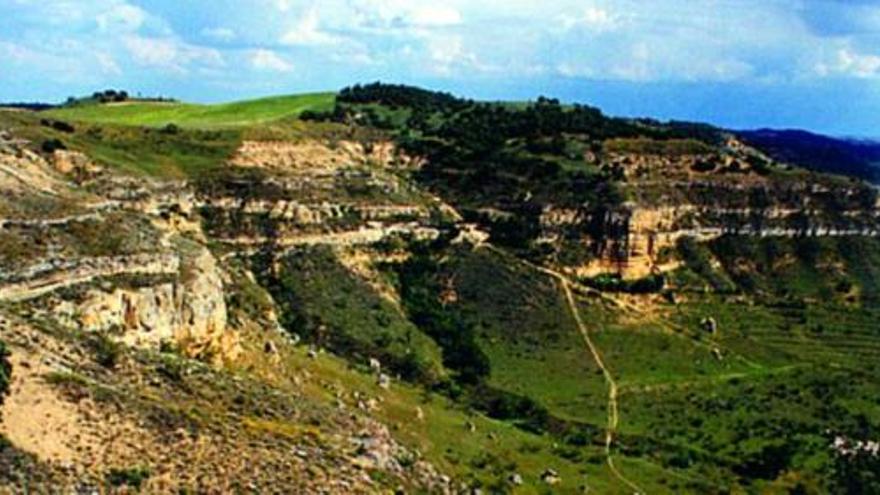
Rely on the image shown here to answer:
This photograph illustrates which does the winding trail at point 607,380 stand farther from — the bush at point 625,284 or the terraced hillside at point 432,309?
the bush at point 625,284

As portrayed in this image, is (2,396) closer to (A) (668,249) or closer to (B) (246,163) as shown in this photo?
(B) (246,163)

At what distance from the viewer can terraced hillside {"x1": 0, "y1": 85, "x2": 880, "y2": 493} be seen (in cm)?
5212

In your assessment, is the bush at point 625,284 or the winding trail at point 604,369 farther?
the bush at point 625,284

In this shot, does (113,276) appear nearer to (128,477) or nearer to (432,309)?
(128,477)

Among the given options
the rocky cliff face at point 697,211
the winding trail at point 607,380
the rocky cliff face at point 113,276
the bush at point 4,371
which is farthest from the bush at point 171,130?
the bush at point 4,371

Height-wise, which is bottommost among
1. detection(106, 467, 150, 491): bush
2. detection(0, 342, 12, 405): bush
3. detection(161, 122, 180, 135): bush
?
detection(106, 467, 150, 491): bush

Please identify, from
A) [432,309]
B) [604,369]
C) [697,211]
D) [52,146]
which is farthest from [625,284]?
[52,146]

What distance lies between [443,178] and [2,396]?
399ft

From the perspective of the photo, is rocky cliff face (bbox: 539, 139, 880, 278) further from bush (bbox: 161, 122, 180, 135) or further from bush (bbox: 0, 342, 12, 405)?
bush (bbox: 0, 342, 12, 405)

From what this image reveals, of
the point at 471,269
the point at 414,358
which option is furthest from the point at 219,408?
the point at 471,269

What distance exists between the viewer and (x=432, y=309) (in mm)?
138875

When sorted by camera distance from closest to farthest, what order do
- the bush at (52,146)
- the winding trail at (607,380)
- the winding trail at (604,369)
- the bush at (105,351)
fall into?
the bush at (105,351) < the winding trail at (607,380) < the winding trail at (604,369) < the bush at (52,146)

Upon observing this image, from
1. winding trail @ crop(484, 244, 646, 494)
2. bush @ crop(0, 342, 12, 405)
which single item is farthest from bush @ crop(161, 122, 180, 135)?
bush @ crop(0, 342, 12, 405)

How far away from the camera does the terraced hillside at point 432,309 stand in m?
52.1
